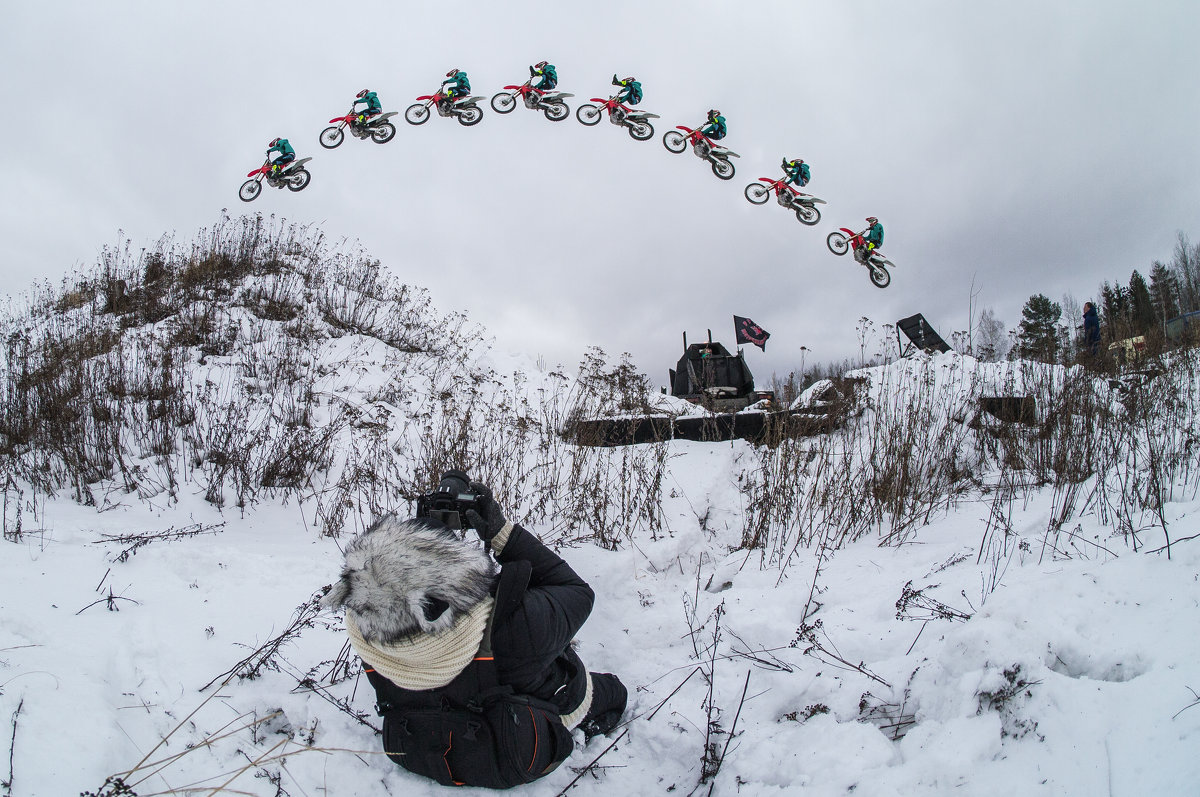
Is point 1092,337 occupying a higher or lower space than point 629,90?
lower

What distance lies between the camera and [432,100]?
20.0 ft

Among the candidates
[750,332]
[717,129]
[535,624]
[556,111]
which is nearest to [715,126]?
[717,129]

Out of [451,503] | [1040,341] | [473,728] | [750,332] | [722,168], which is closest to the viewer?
[473,728]

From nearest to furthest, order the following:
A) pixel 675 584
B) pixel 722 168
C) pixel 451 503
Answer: pixel 451 503, pixel 675 584, pixel 722 168

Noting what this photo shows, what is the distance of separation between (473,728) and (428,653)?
0.32 metres

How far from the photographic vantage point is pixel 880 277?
6.18 m

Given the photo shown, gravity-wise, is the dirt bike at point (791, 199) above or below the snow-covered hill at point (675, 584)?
above

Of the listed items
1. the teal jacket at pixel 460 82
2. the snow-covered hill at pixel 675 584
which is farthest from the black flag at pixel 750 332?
the teal jacket at pixel 460 82

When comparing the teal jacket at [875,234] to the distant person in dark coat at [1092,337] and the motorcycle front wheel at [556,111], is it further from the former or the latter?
the motorcycle front wheel at [556,111]

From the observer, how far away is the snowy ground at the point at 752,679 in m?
1.59

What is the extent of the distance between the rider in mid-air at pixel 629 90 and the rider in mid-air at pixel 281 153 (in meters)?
3.46

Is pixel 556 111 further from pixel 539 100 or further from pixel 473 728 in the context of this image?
pixel 473 728

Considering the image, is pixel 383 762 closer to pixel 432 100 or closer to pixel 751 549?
pixel 751 549

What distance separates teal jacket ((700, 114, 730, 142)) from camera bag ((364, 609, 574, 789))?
582 cm
